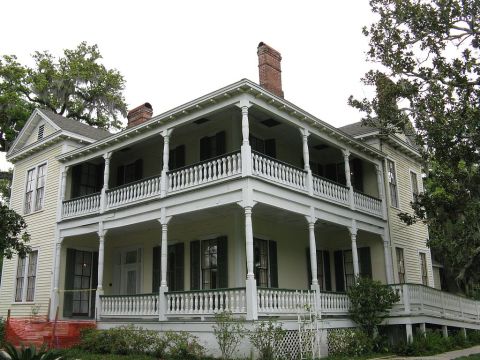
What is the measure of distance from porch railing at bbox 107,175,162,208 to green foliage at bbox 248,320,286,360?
607 centimetres

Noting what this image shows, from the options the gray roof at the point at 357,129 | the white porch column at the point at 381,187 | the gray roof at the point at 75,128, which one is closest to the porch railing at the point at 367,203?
the white porch column at the point at 381,187

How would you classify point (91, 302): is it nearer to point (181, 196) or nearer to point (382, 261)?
point (181, 196)

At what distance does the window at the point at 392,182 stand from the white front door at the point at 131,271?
35.4 ft

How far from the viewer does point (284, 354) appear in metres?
12.5

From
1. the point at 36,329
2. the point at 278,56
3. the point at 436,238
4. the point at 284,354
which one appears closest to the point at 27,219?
the point at 36,329

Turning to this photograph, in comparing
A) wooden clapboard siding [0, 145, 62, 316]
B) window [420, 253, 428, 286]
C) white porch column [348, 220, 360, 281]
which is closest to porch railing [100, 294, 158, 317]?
wooden clapboard siding [0, 145, 62, 316]

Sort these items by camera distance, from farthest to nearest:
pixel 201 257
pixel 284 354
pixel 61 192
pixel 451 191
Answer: pixel 61 192, pixel 201 257, pixel 451 191, pixel 284 354

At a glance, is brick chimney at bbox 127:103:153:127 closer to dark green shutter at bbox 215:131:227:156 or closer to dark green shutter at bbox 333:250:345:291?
dark green shutter at bbox 215:131:227:156

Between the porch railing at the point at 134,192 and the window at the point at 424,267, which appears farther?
the window at the point at 424,267

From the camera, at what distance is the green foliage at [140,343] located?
12875mm

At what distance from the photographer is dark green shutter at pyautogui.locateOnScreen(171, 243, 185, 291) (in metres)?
17.6

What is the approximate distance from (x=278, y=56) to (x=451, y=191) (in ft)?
26.1

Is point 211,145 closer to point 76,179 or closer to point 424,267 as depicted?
point 76,179

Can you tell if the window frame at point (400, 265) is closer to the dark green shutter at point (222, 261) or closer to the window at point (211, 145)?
the dark green shutter at point (222, 261)
